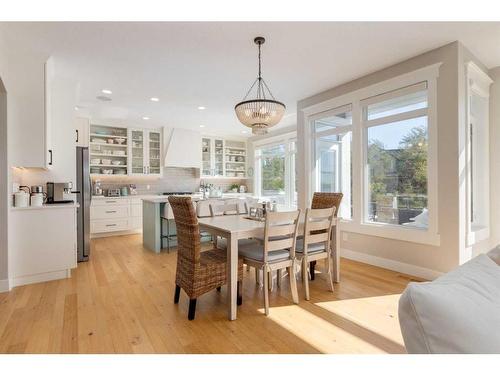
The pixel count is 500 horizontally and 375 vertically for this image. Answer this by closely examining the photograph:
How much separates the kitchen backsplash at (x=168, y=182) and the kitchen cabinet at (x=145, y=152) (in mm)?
263

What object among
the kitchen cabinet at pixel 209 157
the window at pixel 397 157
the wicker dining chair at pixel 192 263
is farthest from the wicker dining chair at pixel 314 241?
the kitchen cabinet at pixel 209 157

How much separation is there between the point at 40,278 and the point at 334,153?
4357 millimetres

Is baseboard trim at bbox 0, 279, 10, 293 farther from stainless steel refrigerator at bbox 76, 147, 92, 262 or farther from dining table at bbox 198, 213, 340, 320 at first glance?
dining table at bbox 198, 213, 340, 320

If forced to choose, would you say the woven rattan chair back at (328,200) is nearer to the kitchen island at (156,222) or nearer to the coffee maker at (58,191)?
the kitchen island at (156,222)

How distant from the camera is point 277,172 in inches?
286

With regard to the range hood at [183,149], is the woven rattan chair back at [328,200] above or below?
below

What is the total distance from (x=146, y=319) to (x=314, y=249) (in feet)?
5.60

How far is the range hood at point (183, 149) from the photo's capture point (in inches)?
266

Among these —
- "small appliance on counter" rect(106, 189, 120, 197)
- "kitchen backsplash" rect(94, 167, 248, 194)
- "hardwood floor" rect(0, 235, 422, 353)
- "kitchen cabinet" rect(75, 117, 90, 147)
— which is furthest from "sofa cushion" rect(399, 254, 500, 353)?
"kitchen backsplash" rect(94, 167, 248, 194)

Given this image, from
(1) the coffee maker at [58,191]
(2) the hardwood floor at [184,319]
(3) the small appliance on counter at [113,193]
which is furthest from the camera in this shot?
(3) the small appliance on counter at [113,193]

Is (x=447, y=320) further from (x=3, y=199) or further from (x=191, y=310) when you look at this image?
(x=3, y=199)
